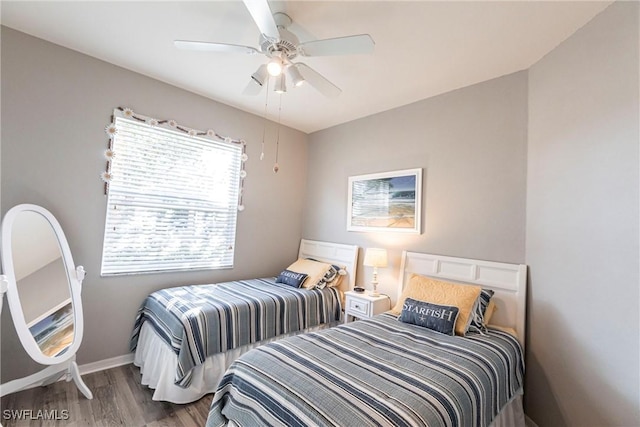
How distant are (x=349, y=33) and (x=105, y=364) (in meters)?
3.49

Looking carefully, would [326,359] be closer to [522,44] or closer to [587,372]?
[587,372]

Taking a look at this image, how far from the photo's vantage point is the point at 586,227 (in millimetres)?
1742

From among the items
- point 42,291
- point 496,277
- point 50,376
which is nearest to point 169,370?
point 50,376

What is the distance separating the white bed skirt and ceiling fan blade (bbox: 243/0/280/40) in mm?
2324

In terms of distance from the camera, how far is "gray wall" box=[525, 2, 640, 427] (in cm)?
151

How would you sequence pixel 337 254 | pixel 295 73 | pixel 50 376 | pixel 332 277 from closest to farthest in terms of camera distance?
pixel 295 73
pixel 50 376
pixel 332 277
pixel 337 254

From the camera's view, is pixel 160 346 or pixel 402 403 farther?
pixel 160 346

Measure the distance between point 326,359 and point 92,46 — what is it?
10.0ft

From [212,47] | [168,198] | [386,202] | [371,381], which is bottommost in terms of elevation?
[371,381]

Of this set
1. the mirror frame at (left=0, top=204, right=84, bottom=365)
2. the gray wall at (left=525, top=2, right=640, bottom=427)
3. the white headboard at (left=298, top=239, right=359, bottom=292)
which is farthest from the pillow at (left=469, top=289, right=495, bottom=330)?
the mirror frame at (left=0, top=204, right=84, bottom=365)

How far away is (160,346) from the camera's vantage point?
2.31m

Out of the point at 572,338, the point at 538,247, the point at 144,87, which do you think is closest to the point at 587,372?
the point at 572,338

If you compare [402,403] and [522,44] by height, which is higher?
[522,44]

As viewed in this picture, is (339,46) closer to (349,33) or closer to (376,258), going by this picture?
(349,33)
